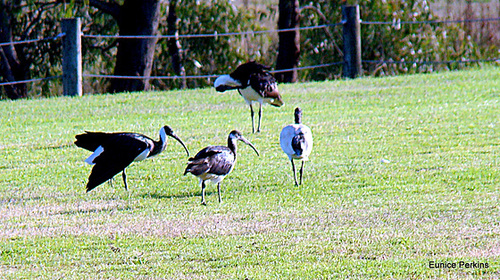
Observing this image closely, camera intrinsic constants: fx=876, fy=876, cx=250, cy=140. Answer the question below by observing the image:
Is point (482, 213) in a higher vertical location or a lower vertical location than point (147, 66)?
lower

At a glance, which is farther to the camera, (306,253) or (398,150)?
(398,150)

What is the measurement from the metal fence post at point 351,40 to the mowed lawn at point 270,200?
3.90m

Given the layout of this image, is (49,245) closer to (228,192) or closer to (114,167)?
(114,167)

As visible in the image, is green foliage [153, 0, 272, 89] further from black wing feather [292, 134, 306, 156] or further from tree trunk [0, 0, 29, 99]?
black wing feather [292, 134, 306, 156]

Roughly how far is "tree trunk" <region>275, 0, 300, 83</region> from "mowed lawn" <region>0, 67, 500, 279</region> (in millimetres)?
5914

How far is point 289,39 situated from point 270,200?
12532 mm

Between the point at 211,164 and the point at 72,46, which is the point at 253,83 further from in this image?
the point at 72,46

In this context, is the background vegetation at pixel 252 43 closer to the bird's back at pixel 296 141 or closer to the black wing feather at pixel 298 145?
the bird's back at pixel 296 141

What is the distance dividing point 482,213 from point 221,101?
28.3 feet

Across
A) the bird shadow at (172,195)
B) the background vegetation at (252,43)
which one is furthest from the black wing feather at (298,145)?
the background vegetation at (252,43)

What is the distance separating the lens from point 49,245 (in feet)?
22.5

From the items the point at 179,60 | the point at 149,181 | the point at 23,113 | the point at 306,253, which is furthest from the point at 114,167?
the point at 179,60

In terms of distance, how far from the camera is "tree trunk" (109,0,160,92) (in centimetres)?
1856

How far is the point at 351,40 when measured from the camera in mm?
18375
